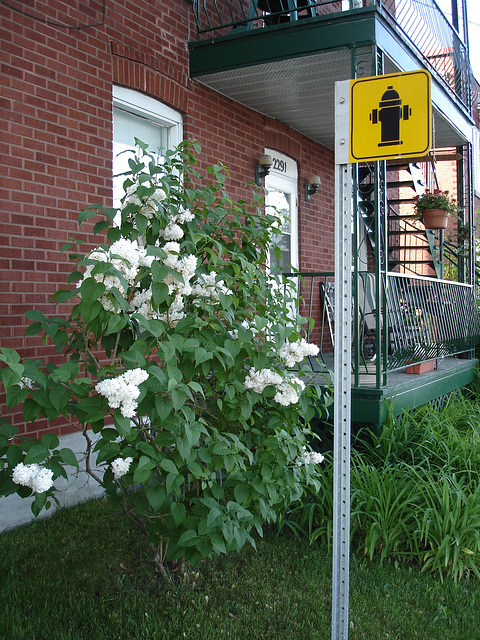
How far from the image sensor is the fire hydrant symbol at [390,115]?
213 centimetres

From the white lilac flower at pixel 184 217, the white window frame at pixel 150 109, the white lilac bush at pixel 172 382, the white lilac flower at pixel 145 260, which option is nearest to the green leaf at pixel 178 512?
the white lilac bush at pixel 172 382

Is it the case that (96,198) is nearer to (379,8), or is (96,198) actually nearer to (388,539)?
(379,8)

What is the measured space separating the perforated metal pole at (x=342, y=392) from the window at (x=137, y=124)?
267cm

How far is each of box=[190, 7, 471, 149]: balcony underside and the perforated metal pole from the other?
2.72 m

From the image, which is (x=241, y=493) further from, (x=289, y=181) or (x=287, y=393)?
(x=289, y=181)

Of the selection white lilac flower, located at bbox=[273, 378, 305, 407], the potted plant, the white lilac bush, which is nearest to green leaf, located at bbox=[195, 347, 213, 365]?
the white lilac bush

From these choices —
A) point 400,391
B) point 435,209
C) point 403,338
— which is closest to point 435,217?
point 435,209

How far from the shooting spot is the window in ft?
15.9

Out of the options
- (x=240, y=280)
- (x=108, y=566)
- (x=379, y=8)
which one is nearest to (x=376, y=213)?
(x=379, y=8)

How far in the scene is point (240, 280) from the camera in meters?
2.81

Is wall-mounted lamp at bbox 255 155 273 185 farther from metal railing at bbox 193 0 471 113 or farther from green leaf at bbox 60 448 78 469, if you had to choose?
green leaf at bbox 60 448 78 469

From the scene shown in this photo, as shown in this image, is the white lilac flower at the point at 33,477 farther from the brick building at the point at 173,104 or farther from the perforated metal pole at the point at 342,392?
the brick building at the point at 173,104

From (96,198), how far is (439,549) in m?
3.25

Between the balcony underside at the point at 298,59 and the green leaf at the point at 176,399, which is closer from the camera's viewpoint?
the green leaf at the point at 176,399
